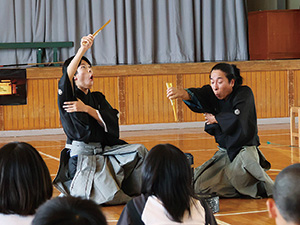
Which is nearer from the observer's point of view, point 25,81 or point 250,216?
point 250,216

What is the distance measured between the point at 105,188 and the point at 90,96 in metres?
0.78

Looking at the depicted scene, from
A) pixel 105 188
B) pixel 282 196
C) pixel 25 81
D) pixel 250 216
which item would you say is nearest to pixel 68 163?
pixel 105 188

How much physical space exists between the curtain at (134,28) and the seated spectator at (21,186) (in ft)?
25.3

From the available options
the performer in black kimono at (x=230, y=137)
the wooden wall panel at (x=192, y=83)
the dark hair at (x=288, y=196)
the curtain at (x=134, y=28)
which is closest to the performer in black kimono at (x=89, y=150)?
the performer in black kimono at (x=230, y=137)

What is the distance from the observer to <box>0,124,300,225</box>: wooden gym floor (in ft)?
11.9

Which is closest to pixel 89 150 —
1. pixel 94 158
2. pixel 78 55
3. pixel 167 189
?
A: pixel 94 158

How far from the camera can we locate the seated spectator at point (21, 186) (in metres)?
1.74

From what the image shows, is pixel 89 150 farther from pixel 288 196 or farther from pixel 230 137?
pixel 288 196

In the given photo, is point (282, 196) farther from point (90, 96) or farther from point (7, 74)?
point (7, 74)

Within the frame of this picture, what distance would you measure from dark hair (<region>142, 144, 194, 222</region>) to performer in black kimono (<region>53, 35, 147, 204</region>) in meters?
1.92

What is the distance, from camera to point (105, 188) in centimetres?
396

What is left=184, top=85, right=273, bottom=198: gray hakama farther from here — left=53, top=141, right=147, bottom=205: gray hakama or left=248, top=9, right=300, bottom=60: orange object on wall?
left=248, top=9, right=300, bottom=60: orange object on wall

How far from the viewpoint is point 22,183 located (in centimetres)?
174

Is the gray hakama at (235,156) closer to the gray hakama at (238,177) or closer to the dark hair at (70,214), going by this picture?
the gray hakama at (238,177)
